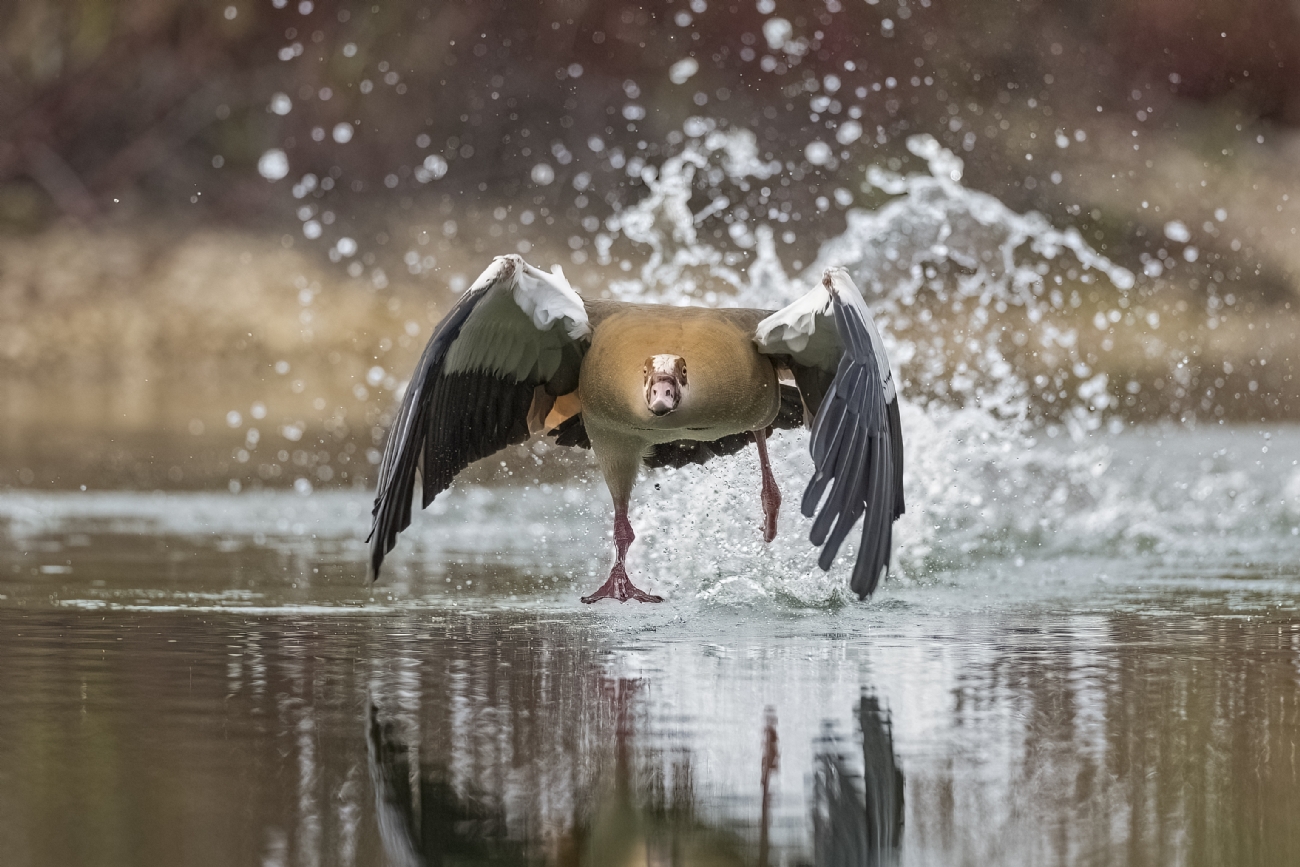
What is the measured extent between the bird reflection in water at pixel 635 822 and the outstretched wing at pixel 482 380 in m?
2.02

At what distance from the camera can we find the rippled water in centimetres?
309

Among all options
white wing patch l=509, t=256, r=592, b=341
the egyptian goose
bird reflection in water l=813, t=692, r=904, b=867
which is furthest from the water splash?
bird reflection in water l=813, t=692, r=904, b=867

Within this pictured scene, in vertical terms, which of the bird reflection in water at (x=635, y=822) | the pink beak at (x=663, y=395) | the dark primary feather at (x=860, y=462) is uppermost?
the pink beak at (x=663, y=395)

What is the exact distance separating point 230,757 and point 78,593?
3.11m

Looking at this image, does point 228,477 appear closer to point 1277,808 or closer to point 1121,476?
point 1121,476

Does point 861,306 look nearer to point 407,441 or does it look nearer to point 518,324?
point 518,324

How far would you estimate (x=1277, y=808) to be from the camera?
327cm

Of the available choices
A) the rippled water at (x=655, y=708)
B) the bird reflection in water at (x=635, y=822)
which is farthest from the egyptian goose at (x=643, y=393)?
the bird reflection in water at (x=635, y=822)

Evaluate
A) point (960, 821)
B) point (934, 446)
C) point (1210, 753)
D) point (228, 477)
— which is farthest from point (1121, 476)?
point (960, 821)

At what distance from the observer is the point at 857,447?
508 cm

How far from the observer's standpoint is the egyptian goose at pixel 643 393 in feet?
16.8

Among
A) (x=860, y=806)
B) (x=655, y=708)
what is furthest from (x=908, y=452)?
(x=860, y=806)

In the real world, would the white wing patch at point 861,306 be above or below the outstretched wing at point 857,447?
above

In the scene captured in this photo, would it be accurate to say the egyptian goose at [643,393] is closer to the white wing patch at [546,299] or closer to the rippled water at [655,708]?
the white wing patch at [546,299]
